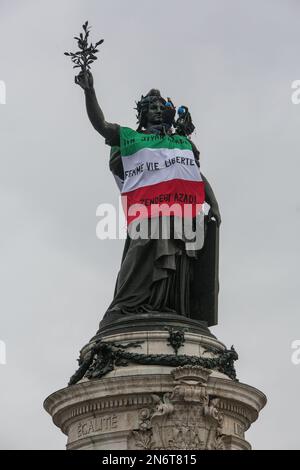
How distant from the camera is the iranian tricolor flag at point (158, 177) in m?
25.3

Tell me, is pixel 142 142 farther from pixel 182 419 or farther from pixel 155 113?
pixel 182 419

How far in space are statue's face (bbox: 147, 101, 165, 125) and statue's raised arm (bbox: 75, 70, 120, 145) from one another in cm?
123

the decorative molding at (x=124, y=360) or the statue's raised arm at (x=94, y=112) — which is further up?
the statue's raised arm at (x=94, y=112)

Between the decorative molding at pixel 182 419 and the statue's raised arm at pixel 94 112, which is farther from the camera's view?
the statue's raised arm at pixel 94 112

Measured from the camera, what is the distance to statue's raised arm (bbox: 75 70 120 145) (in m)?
24.6

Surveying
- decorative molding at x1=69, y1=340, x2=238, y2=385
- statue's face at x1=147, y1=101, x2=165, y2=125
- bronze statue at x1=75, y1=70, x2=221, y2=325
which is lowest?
decorative molding at x1=69, y1=340, x2=238, y2=385

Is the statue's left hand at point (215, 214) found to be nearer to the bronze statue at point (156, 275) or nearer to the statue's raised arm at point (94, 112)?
the bronze statue at point (156, 275)

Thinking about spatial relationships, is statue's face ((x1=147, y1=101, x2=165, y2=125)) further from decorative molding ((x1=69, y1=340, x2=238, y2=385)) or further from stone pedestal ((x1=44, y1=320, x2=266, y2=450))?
decorative molding ((x1=69, y1=340, x2=238, y2=385))

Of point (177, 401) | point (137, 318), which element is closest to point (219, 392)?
point (177, 401)

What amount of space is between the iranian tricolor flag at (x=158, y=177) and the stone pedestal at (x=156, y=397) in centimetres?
344

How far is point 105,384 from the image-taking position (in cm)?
2188

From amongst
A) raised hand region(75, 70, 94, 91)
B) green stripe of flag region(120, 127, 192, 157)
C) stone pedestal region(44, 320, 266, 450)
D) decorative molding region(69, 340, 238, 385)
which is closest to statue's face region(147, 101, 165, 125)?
green stripe of flag region(120, 127, 192, 157)

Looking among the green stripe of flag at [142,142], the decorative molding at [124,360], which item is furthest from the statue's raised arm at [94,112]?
the decorative molding at [124,360]
